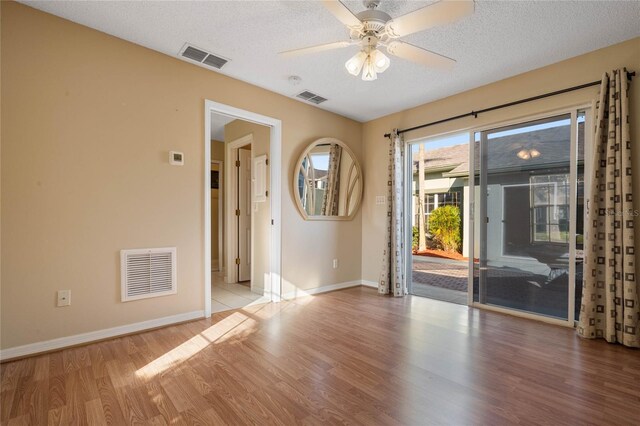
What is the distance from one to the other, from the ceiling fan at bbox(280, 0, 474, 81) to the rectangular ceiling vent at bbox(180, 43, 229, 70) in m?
1.08

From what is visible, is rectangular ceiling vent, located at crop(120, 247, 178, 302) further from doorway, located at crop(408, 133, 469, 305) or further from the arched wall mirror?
doorway, located at crop(408, 133, 469, 305)

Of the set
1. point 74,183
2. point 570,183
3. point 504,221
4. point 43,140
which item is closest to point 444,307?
point 504,221

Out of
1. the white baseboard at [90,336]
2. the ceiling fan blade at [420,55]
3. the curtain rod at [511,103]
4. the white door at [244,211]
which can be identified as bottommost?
the white baseboard at [90,336]

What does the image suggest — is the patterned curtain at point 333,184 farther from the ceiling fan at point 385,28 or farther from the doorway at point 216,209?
the doorway at point 216,209

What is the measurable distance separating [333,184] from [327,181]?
0.13 meters

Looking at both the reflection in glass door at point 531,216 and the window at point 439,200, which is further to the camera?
the window at point 439,200

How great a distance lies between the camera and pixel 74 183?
2412mm

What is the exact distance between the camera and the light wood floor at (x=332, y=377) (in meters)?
1.61

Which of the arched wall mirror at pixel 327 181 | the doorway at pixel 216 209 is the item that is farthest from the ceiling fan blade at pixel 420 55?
the doorway at pixel 216 209

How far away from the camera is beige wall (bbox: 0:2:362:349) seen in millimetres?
2189

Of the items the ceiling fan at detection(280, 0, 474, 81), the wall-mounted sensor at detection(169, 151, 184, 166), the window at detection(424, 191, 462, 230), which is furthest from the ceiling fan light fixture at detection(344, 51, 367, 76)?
the window at detection(424, 191, 462, 230)

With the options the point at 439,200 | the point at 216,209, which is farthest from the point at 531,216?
the point at 439,200

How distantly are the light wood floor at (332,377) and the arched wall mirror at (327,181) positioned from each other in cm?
177

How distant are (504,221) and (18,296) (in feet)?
14.7
